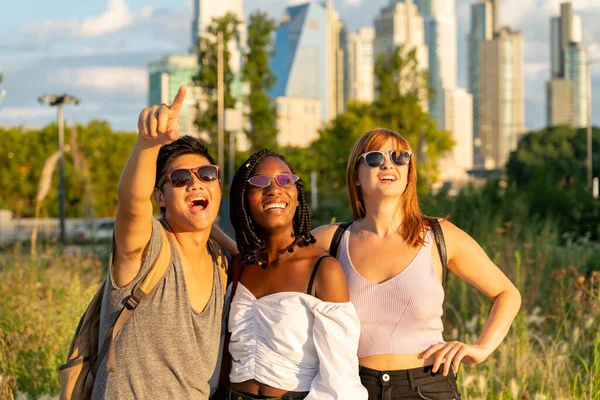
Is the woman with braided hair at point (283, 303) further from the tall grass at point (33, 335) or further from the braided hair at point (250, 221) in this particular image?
the tall grass at point (33, 335)

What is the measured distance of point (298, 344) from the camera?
2.90 m

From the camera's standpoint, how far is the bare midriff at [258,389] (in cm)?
291

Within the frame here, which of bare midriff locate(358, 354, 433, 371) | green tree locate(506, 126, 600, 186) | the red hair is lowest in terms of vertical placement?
bare midriff locate(358, 354, 433, 371)

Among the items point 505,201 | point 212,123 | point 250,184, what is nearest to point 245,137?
point 212,123

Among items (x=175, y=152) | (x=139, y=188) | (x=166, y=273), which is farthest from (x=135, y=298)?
(x=175, y=152)

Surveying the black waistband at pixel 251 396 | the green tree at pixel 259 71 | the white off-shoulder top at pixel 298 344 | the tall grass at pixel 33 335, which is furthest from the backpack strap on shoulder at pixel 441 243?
the green tree at pixel 259 71

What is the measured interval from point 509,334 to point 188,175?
14.8 feet

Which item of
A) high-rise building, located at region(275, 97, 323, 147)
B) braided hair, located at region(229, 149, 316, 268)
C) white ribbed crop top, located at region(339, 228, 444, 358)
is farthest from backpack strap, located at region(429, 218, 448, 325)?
high-rise building, located at region(275, 97, 323, 147)

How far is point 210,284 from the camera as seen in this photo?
3.11 metres

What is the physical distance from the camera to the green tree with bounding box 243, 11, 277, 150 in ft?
104

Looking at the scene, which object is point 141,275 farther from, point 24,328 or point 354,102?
point 354,102

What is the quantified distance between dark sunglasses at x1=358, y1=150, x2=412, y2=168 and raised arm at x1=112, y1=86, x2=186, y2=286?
3.65ft

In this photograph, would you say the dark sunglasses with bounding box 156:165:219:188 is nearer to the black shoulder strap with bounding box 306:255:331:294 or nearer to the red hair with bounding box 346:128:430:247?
the black shoulder strap with bounding box 306:255:331:294

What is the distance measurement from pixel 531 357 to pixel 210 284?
3631mm
